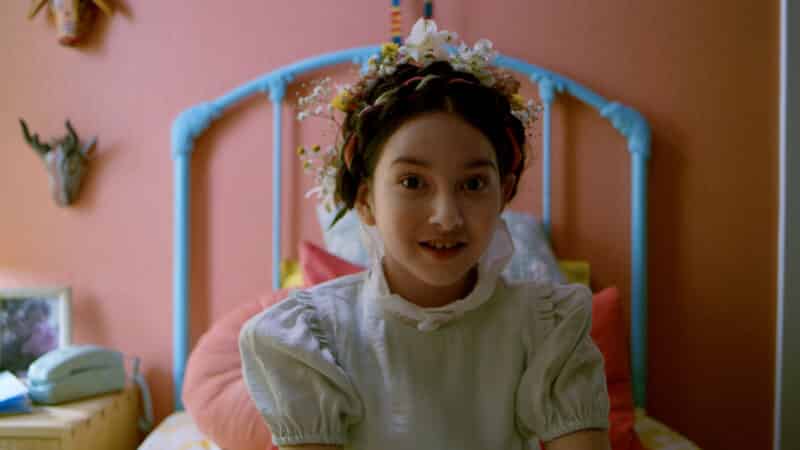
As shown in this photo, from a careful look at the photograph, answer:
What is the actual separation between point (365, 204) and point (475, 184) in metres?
0.16

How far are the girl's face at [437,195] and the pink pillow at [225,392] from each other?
0.59 metres

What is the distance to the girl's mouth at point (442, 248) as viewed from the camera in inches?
28.2

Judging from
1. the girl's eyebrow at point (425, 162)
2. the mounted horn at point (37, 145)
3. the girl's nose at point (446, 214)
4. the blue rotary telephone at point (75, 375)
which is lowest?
the blue rotary telephone at point (75, 375)

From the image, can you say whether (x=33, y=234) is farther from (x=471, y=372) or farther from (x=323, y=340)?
(x=471, y=372)

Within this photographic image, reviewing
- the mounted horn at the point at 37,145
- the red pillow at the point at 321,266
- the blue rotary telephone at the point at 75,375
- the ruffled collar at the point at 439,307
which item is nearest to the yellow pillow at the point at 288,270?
the red pillow at the point at 321,266

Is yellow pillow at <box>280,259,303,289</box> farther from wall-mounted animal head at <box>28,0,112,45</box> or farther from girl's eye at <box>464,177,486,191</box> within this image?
girl's eye at <box>464,177,486,191</box>

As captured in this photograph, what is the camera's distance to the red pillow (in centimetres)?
142

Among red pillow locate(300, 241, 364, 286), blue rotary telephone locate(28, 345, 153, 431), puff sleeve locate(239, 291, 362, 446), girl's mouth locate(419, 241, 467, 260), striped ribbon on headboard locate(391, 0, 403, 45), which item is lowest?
blue rotary telephone locate(28, 345, 153, 431)

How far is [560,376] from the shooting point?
2.39 ft

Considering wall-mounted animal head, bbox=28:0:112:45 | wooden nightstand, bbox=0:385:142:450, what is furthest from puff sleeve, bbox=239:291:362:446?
wall-mounted animal head, bbox=28:0:112:45

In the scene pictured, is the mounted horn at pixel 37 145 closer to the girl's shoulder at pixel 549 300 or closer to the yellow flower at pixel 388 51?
the yellow flower at pixel 388 51

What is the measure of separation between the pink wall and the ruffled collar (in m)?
0.93

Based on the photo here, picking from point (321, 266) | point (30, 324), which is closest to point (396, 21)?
point (321, 266)

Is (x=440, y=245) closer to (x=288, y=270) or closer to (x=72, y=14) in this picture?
(x=288, y=270)
